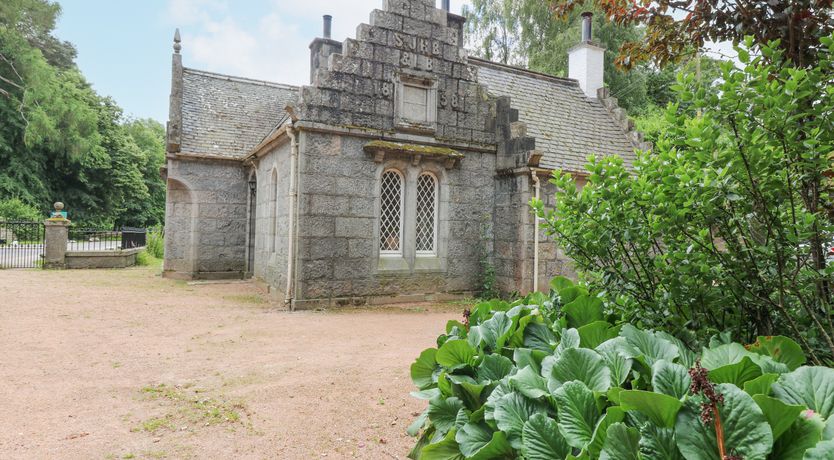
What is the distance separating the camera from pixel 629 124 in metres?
15.5

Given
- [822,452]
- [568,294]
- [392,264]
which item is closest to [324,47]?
[392,264]

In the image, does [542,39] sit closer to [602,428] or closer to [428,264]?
[428,264]

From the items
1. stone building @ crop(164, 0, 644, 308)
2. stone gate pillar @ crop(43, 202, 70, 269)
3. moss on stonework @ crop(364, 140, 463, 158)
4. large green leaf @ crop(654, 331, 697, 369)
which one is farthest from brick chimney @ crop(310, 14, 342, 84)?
large green leaf @ crop(654, 331, 697, 369)

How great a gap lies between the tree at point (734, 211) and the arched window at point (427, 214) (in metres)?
8.14

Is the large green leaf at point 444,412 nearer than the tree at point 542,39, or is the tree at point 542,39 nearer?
the large green leaf at point 444,412

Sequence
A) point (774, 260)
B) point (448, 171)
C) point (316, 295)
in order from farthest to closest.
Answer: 1. point (448, 171)
2. point (316, 295)
3. point (774, 260)

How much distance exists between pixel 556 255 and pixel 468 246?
2.04 meters

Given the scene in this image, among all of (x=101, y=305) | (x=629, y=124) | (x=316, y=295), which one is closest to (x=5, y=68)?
(x=101, y=305)

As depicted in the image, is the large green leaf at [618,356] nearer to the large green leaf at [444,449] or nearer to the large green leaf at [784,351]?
the large green leaf at [784,351]

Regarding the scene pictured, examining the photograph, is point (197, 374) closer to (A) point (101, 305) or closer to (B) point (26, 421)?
(B) point (26, 421)

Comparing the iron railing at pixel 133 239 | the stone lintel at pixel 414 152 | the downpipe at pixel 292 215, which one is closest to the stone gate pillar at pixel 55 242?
the iron railing at pixel 133 239

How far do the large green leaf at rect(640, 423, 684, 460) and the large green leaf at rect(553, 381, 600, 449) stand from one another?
0.23m

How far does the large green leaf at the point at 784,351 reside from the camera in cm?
201

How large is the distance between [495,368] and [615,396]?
83 cm
